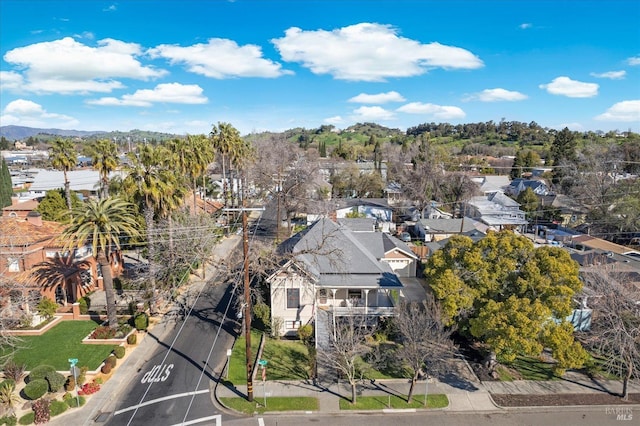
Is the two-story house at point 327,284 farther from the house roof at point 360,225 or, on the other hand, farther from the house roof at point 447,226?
the house roof at point 447,226

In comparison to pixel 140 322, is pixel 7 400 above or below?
below

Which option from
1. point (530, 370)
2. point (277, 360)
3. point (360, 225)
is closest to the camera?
point (530, 370)

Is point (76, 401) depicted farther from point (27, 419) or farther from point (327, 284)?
point (327, 284)

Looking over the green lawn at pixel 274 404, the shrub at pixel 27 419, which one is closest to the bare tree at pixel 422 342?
the green lawn at pixel 274 404

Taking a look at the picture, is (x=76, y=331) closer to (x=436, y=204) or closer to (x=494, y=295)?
(x=494, y=295)

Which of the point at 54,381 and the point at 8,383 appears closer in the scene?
the point at 8,383

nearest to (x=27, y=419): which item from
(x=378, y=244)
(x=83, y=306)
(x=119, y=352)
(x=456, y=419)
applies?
(x=119, y=352)
